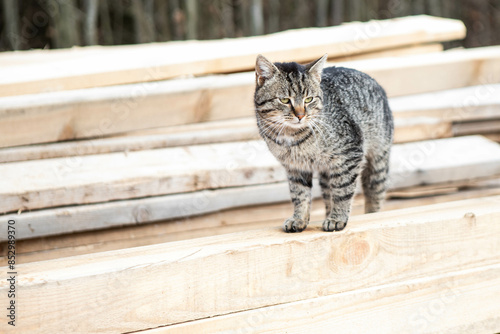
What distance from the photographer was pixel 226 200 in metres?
2.91

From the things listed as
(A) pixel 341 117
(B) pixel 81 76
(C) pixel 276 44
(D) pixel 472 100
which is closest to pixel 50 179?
(B) pixel 81 76

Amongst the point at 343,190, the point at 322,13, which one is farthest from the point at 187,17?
the point at 343,190

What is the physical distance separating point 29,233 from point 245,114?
1.39 meters

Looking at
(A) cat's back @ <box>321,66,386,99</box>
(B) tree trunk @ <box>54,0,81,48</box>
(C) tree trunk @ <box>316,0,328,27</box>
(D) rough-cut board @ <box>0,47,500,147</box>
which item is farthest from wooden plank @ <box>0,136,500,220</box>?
(C) tree trunk @ <box>316,0,328,27</box>

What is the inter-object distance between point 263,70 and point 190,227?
3.01 feet

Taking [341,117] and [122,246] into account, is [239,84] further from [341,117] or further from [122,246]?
[122,246]

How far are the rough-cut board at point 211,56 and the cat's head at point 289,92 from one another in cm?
109

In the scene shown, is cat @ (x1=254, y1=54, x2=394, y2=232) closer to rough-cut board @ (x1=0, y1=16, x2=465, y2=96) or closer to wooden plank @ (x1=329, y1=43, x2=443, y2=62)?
rough-cut board @ (x1=0, y1=16, x2=465, y2=96)

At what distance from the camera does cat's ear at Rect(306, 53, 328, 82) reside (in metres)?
2.47

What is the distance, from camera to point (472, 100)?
3680 millimetres

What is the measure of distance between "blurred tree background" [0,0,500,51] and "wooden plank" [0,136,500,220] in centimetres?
428

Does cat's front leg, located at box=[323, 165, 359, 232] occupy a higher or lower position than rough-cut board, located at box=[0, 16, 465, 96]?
lower

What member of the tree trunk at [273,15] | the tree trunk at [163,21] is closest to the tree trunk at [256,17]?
the tree trunk at [273,15]

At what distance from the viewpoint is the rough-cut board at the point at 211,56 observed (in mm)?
3219
